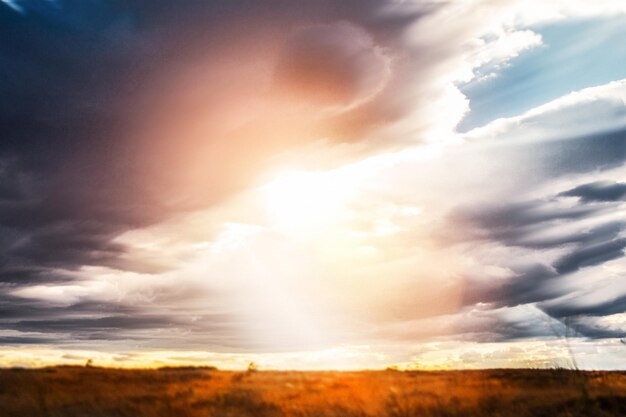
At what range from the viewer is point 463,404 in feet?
56.2

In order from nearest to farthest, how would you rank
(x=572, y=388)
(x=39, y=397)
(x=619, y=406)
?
(x=39, y=397) < (x=619, y=406) < (x=572, y=388)

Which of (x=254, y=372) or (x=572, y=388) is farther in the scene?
(x=254, y=372)

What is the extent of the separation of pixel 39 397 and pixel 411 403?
30.8 feet

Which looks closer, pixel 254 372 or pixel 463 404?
pixel 463 404

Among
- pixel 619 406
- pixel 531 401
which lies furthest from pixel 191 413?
pixel 619 406

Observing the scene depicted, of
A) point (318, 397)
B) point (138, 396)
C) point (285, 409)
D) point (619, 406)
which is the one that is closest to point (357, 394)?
point (318, 397)

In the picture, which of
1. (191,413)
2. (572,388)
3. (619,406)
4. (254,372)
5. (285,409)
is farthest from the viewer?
(254,372)

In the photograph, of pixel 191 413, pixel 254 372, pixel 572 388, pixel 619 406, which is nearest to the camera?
pixel 191 413

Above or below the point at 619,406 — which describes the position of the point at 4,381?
above

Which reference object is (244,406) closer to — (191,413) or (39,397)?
(191,413)

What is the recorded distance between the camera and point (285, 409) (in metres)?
15.7

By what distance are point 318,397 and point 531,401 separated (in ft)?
20.2

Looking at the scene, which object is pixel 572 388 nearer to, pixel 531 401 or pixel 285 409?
pixel 531 401

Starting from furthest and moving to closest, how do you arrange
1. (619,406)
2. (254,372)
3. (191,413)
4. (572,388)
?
(254,372) < (572,388) < (619,406) < (191,413)
